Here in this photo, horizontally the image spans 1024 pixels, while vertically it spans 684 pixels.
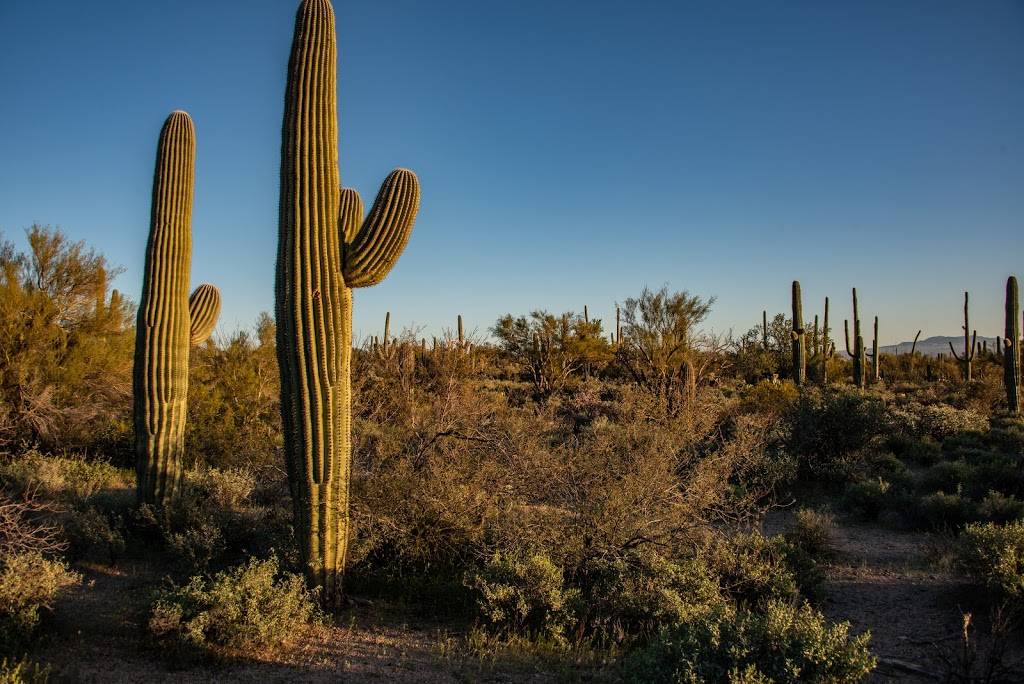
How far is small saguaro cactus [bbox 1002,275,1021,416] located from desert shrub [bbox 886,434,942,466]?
20.6 ft

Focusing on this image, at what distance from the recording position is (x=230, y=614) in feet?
16.3

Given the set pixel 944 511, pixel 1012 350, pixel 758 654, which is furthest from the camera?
pixel 1012 350

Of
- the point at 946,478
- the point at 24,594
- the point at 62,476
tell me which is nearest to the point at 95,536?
the point at 24,594

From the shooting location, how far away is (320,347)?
5.84 m

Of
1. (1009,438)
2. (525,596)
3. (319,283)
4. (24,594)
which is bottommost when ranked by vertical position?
(525,596)

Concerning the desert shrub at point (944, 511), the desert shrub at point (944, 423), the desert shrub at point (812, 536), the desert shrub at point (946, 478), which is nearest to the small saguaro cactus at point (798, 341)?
the desert shrub at point (944, 423)

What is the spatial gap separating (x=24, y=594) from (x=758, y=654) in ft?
17.5

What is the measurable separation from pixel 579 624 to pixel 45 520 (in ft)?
20.3

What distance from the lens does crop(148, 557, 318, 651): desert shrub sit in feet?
16.3

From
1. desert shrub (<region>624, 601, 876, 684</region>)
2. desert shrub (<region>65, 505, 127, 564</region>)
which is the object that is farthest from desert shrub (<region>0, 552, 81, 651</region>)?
desert shrub (<region>624, 601, 876, 684</region>)

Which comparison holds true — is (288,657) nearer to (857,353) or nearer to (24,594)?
(24,594)

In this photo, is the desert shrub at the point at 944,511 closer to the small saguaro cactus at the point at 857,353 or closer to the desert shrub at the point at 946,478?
the desert shrub at the point at 946,478

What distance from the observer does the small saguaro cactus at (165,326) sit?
25.2 ft

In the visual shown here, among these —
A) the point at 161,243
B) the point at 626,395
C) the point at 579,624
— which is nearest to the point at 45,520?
the point at 161,243
